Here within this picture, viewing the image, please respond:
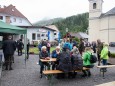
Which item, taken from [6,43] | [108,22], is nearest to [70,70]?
[6,43]

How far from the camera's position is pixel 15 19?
218 feet

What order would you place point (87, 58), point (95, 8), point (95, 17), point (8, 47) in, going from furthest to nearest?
point (95, 8) < point (95, 17) < point (8, 47) < point (87, 58)

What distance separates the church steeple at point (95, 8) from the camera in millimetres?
59125

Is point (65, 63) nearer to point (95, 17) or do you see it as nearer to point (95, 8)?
point (95, 17)

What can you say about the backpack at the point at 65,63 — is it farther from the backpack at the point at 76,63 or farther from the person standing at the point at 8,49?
the person standing at the point at 8,49

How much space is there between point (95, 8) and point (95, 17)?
226cm

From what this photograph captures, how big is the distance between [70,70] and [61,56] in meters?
0.70

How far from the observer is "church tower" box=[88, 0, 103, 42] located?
58812 mm

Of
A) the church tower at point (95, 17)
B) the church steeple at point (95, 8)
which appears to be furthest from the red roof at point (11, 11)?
the church tower at point (95, 17)

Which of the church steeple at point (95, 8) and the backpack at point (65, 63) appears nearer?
the backpack at point (65, 63)

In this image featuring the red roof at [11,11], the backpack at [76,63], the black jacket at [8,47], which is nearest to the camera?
the backpack at [76,63]

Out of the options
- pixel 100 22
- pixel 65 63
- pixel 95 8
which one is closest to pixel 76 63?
pixel 65 63

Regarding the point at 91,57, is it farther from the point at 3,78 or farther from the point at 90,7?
the point at 90,7

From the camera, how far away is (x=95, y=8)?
5972cm
